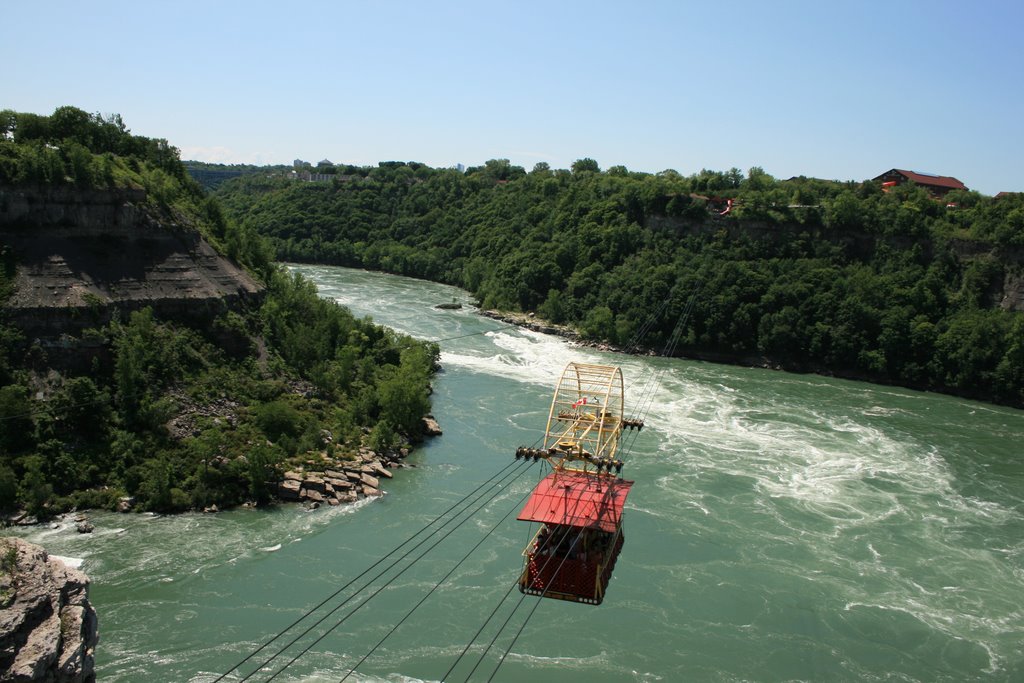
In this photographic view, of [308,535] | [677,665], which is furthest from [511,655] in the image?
[308,535]

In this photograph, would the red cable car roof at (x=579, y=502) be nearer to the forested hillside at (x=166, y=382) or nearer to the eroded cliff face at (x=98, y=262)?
the forested hillside at (x=166, y=382)

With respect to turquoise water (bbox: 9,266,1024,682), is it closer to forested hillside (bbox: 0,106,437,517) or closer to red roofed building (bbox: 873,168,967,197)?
forested hillside (bbox: 0,106,437,517)

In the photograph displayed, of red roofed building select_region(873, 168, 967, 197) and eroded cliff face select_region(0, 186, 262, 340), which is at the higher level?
red roofed building select_region(873, 168, 967, 197)

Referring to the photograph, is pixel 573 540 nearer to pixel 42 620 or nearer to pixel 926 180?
pixel 42 620

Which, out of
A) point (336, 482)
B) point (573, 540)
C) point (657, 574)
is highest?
point (573, 540)

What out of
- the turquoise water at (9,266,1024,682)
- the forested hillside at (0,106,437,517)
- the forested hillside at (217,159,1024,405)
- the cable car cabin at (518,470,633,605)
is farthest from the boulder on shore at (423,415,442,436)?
the cable car cabin at (518,470,633,605)

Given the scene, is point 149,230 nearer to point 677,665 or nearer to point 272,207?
point 677,665

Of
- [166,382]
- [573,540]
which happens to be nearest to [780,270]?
[166,382]
